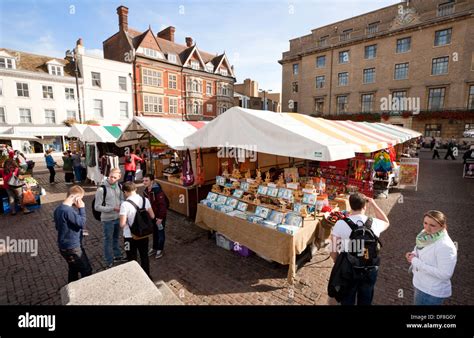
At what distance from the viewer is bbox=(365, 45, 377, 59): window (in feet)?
107

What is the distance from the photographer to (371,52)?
33.0 m

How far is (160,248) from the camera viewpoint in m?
5.39

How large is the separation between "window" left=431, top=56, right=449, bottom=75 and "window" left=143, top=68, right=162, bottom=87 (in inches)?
1342

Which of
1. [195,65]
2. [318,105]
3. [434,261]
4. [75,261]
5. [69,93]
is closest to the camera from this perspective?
[434,261]

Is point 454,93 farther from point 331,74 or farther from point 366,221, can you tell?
point 366,221

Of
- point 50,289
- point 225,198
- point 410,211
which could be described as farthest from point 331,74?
point 50,289

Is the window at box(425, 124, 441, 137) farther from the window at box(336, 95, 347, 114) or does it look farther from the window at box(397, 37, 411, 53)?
the window at box(336, 95, 347, 114)

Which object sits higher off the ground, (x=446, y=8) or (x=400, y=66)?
(x=446, y=8)

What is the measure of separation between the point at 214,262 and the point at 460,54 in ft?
121

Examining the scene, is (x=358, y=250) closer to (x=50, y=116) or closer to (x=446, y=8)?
(x=50, y=116)

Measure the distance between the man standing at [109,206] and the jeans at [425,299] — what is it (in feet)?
16.3

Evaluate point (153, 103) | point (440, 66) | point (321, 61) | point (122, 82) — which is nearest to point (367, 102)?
point (440, 66)

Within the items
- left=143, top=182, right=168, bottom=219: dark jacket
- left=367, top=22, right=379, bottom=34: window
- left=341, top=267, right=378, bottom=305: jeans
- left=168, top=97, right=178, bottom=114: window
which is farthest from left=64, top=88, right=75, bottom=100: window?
left=367, top=22, right=379, bottom=34: window

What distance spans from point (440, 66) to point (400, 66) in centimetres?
414
